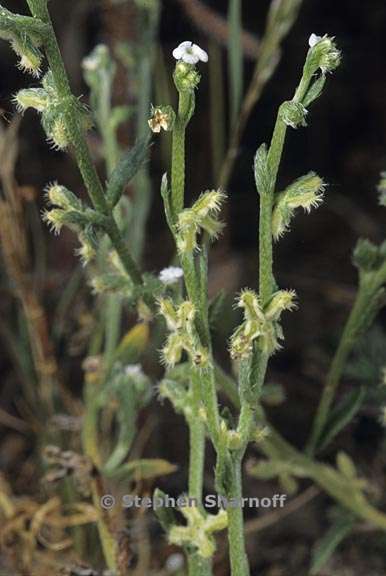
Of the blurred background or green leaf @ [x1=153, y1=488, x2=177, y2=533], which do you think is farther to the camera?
the blurred background

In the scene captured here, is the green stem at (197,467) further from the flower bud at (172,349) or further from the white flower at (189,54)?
the white flower at (189,54)

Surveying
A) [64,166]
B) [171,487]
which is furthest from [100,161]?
[171,487]

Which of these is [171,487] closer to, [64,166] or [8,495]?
[8,495]

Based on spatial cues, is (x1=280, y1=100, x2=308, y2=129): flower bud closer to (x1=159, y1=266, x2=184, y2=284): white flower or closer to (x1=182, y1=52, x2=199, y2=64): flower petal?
(x1=182, y1=52, x2=199, y2=64): flower petal

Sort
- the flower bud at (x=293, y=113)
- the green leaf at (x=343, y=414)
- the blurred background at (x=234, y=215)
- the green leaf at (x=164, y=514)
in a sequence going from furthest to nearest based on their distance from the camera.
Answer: the blurred background at (x=234, y=215)
the green leaf at (x=343, y=414)
the green leaf at (x=164, y=514)
the flower bud at (x=293, y=113)

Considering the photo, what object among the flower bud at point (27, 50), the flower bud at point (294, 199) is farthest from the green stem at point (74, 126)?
the flower bud at point (294, 199)

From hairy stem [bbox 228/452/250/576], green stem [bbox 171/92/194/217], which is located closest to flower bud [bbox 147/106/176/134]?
green stem [bbox 171/92/194/217]
